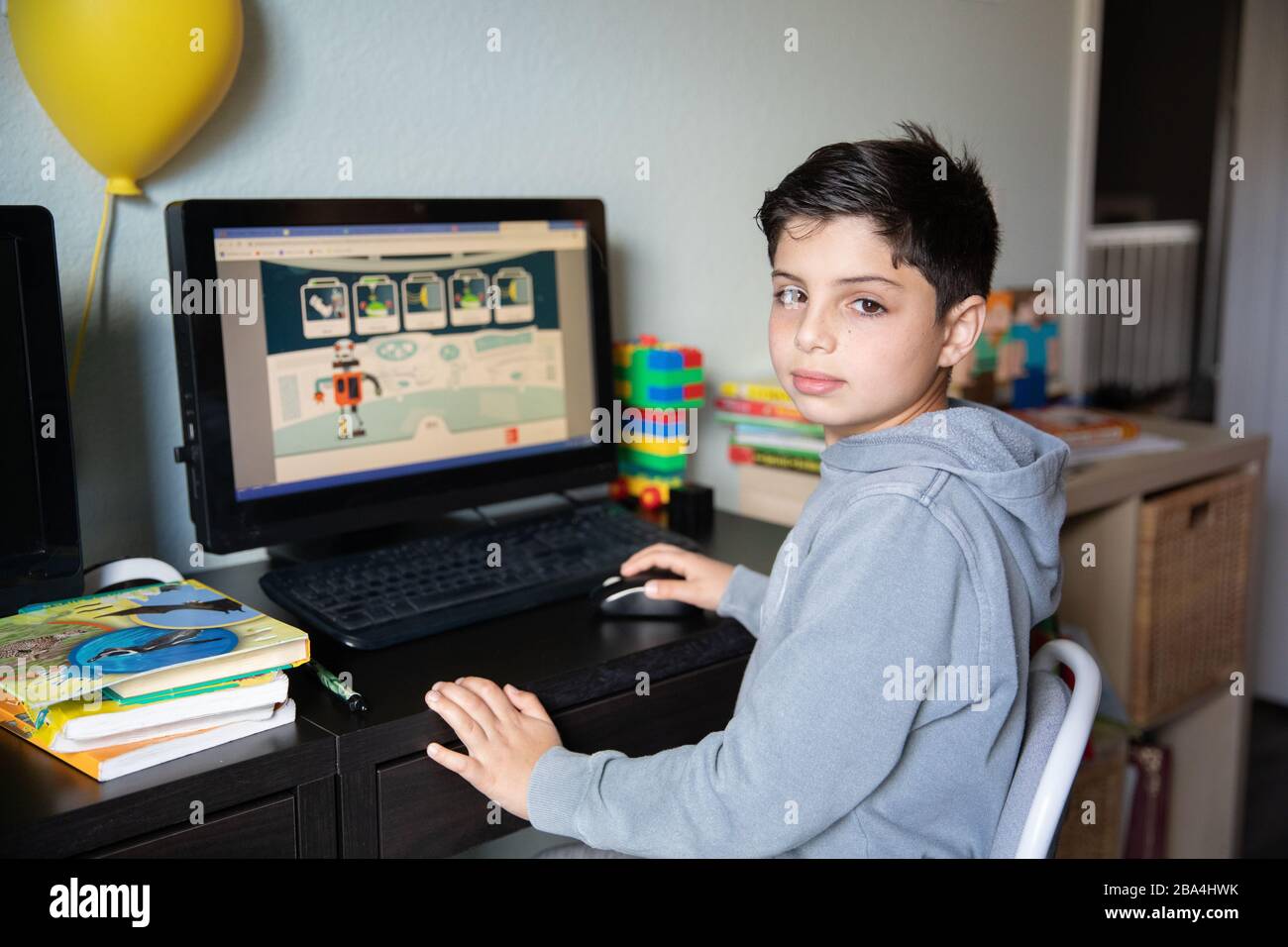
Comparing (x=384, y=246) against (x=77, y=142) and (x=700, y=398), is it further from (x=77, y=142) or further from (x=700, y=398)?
(x=700, y=398)

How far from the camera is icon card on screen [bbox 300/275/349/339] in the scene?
4.14 ft

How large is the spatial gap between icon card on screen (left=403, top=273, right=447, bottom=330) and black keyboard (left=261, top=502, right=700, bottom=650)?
0.82ft

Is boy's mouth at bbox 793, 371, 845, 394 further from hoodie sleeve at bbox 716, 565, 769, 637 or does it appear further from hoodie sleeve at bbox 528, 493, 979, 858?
hoodie sleeve at bbox 716, 565, 769, 637

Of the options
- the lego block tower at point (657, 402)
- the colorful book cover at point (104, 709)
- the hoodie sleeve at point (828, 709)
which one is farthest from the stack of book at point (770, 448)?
the colorful book cover at point (104, 709)

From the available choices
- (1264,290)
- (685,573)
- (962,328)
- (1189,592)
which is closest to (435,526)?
(685,573)

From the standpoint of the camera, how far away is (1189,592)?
2.04 meters

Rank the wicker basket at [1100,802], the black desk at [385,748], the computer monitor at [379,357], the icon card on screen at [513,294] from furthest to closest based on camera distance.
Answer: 1. the wicker basket at [1100,802]
2. the icon card on screen at [513,294]
3. the computer monitor at [379,357]
4. the black desk at [385,748]

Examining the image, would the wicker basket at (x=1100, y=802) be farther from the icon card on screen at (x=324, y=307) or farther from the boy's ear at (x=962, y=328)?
the icon card on screen at (x=324, y=307)

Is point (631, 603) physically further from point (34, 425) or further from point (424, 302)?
point (34, 425)

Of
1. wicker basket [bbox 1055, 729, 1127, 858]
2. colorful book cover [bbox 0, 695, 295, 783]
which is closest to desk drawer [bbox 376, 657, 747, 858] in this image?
colorful book cover [bbox 0, 695, 295, 783]

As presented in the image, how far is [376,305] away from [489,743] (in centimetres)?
56

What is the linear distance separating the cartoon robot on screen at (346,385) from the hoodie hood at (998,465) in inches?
21.9

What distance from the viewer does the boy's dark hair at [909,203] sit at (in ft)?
3.30
